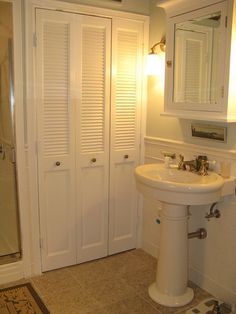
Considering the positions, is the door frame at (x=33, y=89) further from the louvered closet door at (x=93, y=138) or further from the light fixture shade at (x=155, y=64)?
the light fixture shade at (x=155, y=64)

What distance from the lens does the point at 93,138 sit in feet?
9.31

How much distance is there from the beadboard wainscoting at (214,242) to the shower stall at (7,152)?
111 centimetres

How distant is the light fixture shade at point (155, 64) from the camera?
9.22 feet

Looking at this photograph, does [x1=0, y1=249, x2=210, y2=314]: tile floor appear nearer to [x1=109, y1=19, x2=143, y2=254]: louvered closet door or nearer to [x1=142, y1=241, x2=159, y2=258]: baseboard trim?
[x1=142, y1=241, x2=159, y2=258]: baseboard trim

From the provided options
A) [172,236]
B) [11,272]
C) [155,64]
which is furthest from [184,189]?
[11,272]

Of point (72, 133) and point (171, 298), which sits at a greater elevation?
point (72, 133)

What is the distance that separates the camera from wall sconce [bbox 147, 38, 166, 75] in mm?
2803

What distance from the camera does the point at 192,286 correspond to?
265 centimetres

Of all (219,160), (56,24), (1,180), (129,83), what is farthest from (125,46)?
(1,180)

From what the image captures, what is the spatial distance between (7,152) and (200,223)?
152cm

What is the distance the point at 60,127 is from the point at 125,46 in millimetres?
842

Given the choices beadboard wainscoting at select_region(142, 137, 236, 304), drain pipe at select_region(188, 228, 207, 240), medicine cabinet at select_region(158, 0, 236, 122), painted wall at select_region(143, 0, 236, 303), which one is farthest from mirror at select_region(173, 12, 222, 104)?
drain pipe at select_region(188, 228, 207, 240)

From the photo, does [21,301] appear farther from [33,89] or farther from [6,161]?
[33,89]

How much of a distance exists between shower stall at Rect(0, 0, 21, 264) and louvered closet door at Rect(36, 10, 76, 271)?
19 cm
